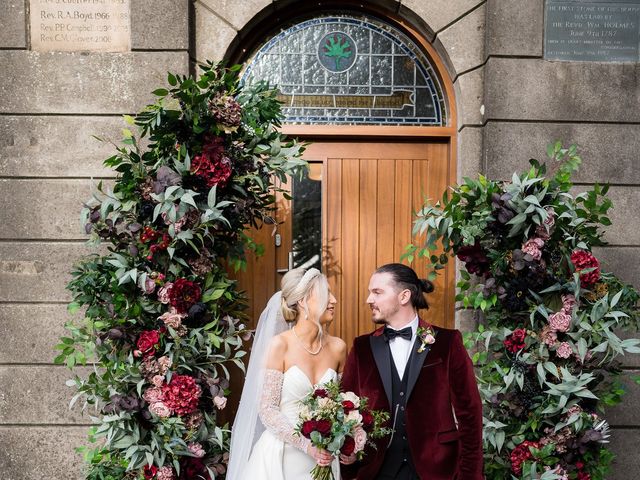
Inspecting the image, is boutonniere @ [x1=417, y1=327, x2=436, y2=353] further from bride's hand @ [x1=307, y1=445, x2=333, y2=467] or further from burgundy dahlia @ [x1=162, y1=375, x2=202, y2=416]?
burgundy dahlia @ [x1=162, y1=375, x2=202, y2=416]

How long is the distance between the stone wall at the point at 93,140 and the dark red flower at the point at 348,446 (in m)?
2.21

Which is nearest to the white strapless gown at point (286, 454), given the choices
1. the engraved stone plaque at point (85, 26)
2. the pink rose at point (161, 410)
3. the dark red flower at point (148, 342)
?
the pink rose at point (161, 410)

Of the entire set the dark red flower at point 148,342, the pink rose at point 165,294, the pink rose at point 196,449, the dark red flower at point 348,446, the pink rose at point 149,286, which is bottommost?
the pink rose at point 196,449

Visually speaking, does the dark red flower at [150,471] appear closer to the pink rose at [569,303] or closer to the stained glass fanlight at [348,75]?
the pink rose at [569,303]

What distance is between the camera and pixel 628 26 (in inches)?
204

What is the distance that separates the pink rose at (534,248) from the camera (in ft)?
13.4

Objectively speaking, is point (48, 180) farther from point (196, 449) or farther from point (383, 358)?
point (383, 358)

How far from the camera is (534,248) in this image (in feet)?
13.4

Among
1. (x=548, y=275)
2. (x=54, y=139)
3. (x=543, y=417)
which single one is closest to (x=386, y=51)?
(x=548, y=275)

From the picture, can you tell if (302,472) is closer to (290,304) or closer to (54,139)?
(290,304)

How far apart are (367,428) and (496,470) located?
1617 mm

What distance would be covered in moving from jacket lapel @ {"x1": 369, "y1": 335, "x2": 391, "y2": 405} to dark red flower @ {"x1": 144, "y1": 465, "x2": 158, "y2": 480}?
1573 millimetres

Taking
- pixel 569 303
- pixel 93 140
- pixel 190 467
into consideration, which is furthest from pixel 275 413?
pixel 93 140

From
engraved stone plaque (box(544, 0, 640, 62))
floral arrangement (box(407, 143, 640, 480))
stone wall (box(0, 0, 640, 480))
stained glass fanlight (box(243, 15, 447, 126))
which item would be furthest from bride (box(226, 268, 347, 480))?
engraved stone plaque (box(544, 0, 640, 62))
